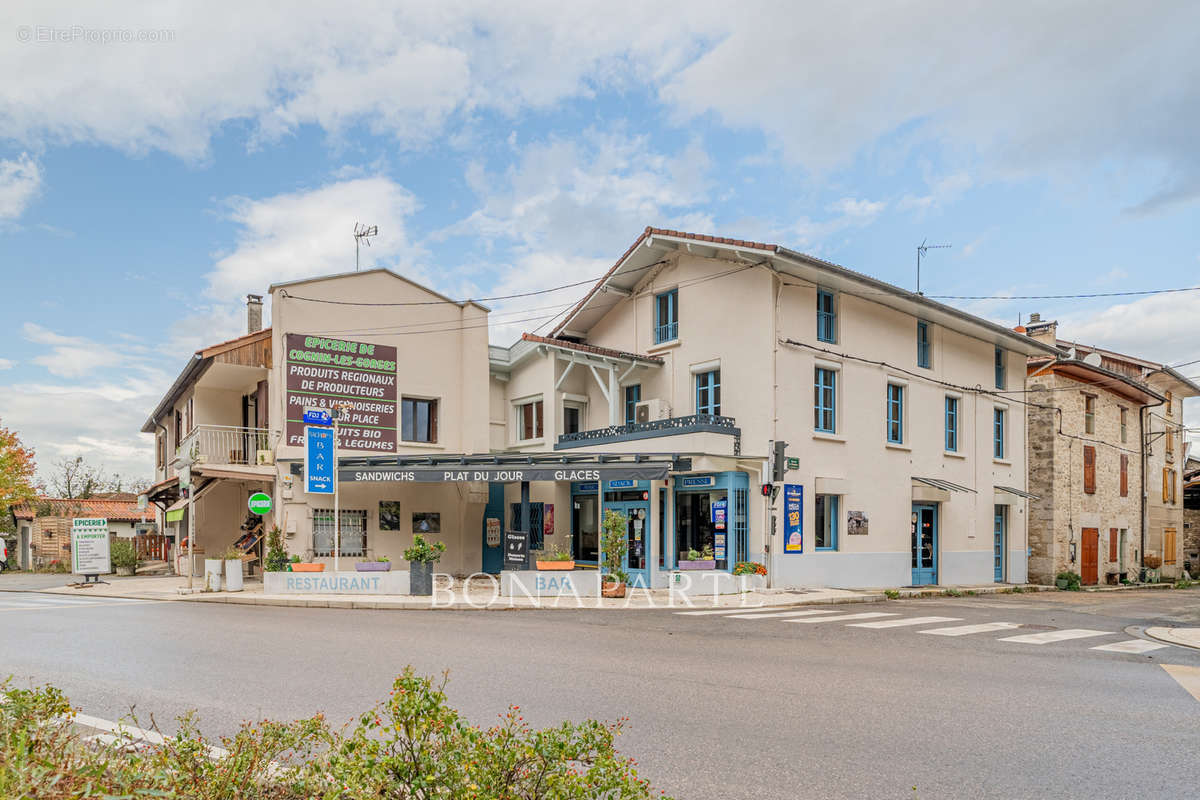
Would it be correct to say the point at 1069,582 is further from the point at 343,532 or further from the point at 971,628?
the point at 343,532

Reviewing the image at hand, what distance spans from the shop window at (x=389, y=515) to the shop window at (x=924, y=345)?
14951mm

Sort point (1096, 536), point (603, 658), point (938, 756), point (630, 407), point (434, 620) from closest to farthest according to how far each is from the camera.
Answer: point (938, 756)
point (603, 658)
point (434, 620)
point (630, 407)
point (1096, 536)

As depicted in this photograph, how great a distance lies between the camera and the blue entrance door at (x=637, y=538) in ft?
68.1

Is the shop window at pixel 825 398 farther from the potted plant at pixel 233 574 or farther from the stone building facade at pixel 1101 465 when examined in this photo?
the potted plant at pixel 233 574

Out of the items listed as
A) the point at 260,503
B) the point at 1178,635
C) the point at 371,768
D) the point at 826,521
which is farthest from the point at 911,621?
the point at 260,503

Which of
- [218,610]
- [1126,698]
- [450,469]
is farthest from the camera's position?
[450,469]

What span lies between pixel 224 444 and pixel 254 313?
183 inches

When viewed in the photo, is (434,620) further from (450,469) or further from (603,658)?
(450,469)

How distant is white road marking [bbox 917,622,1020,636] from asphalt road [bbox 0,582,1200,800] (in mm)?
221

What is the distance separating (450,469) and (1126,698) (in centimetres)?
1541

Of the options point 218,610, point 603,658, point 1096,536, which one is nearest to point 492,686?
point 603,658

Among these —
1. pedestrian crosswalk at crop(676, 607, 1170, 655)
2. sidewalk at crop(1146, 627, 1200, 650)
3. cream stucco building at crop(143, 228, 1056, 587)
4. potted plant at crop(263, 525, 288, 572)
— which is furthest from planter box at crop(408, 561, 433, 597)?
sidewalk at crop(1146, 627, 1200, 650)

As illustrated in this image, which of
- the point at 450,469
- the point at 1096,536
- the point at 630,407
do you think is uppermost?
the point at 630,407

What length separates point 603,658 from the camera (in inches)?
395
